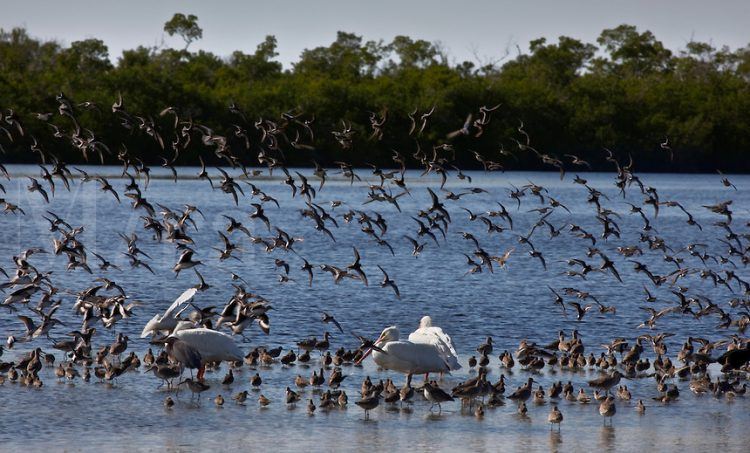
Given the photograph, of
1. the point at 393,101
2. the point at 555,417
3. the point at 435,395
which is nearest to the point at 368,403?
the point at 435,395

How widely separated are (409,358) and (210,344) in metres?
2.93

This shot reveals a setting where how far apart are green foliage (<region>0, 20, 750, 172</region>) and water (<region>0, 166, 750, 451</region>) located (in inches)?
1555

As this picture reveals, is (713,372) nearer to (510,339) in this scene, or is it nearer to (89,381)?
(510,339)

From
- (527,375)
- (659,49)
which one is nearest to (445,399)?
(527,375)

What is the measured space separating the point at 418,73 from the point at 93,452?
351 feet

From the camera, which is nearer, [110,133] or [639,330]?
[639,330]

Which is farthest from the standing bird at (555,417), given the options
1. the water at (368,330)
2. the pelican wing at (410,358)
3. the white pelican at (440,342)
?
the white pelican at (440,342)

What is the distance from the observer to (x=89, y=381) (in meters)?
18.5

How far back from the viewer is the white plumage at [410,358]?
61.1 ft

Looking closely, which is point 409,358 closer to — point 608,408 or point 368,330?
point 608,408

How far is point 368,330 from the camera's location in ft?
80.6

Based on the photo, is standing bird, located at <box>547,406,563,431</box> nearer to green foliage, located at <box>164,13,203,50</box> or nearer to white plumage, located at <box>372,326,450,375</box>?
white plumage, located at <box>372,326,450,375</box>

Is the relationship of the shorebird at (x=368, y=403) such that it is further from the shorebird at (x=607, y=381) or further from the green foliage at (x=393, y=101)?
the green foliage at (x=393, y=101)

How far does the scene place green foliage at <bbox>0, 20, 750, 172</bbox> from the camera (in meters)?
97.8
